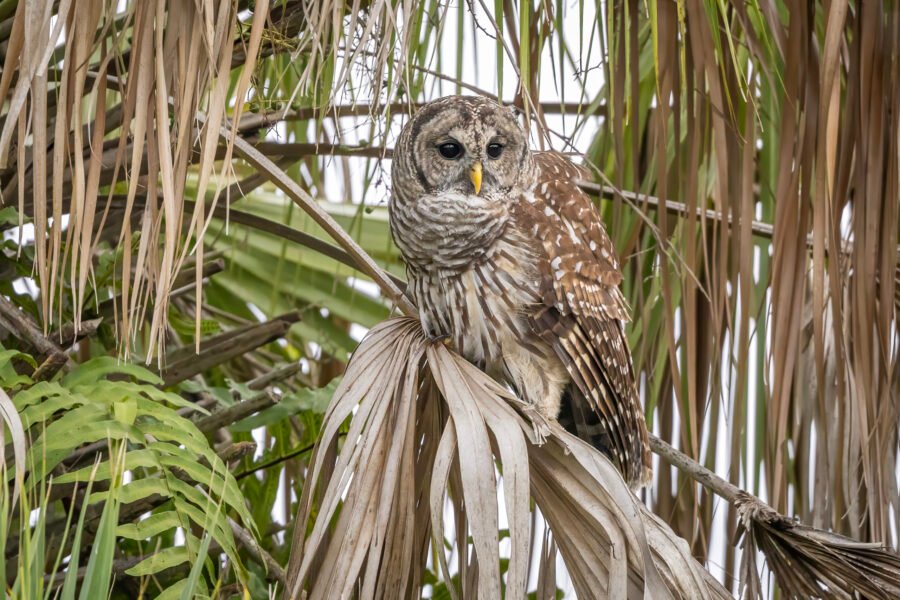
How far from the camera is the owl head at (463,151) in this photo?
9.13ft

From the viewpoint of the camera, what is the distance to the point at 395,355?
2.12 metres

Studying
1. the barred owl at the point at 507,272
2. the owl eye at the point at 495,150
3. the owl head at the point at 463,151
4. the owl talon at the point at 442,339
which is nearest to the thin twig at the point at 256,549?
the owl talon at the point at 442,339

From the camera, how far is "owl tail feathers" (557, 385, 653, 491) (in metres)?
2.78

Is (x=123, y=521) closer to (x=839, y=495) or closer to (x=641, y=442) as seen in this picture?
(x=641, y=442)

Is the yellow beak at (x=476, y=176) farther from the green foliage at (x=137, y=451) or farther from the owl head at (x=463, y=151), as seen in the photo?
the green foliage at (x=137, y=451)

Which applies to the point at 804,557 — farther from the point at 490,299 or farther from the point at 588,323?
the point at 490,299

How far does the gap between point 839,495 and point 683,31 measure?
3.97ft

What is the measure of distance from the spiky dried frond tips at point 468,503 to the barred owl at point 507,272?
2.26 ft

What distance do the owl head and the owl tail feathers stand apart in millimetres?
583

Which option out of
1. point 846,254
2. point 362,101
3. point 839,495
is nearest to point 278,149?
point 362,101

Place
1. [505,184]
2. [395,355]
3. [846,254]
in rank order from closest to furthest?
[395,355] → [846,254] → [505,184]

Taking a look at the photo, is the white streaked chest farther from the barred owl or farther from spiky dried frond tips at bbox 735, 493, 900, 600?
spiky dried frond tips at bbox 735, 493, 900, 600

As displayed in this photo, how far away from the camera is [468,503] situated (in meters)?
1.79

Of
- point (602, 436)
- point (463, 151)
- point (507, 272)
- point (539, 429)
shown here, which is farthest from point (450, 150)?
point (539, 429)
